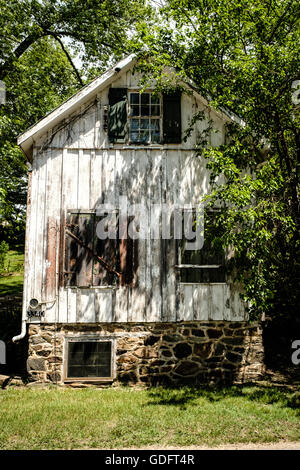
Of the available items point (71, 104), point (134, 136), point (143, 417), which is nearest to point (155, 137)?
point (134, 136)

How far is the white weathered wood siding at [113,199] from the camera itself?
27.9 ft

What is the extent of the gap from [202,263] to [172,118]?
3.92 meters

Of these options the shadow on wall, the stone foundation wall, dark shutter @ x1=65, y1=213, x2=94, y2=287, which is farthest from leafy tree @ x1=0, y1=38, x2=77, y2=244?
the stone foundation wall

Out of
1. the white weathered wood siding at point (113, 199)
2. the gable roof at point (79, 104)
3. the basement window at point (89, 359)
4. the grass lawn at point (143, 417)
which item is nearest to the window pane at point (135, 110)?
the white weathered wood siding at point (113, 199)

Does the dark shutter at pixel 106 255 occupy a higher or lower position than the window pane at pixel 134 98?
lower

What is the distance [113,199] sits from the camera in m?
8.84

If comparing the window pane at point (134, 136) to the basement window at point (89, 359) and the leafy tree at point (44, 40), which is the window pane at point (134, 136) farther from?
the leafy tree at point (44, 40)

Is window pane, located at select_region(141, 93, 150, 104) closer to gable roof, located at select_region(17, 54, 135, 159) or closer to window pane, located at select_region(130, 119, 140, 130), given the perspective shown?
window pane, located at select_region(130, 119, 140, 130)

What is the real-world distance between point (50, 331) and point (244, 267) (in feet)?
16.3

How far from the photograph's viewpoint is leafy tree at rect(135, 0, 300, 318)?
8.02 m

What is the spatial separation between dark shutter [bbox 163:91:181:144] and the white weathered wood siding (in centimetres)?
17

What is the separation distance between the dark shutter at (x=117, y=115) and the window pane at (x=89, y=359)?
527cm

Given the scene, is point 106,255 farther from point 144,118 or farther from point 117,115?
point 144,118

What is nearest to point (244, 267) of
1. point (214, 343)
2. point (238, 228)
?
point (238, 228)
